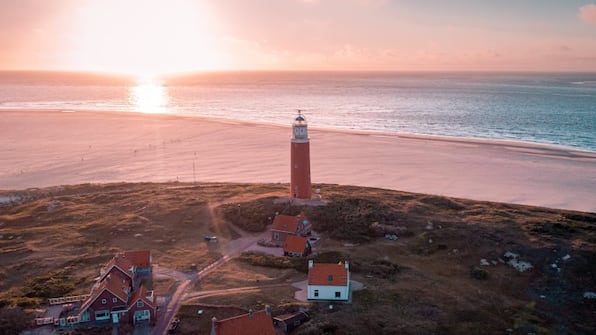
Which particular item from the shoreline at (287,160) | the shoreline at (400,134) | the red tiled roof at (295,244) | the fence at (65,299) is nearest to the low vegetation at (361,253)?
the fence at (65,299)

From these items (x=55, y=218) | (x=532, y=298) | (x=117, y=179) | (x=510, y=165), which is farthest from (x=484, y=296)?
(x=117, y=179)

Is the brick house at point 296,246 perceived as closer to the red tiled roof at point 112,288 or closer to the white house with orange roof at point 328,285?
the white house with orange roof at point 328,285

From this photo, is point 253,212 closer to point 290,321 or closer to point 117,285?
point 117,285

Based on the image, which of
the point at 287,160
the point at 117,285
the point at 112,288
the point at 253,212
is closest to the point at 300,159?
the point at 253,212

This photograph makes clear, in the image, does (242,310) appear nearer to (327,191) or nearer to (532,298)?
(532,298)

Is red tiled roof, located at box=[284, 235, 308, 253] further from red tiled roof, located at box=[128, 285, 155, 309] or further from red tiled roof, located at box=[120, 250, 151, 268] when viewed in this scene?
red tiled roof, located at box=[128, 285, 155, 309]

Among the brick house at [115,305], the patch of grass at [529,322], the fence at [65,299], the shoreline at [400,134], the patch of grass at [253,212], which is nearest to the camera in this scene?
the patch of grass at [529,322]

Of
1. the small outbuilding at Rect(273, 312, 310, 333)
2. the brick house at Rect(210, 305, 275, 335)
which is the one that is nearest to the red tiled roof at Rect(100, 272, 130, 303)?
the brick house at Rect(210, 305, 275, 335)
